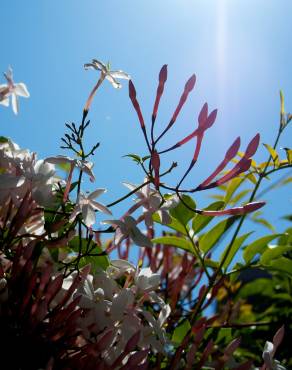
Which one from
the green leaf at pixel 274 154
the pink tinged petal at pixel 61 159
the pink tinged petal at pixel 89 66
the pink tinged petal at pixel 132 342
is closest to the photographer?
the pink tinged petal at pixel 132 342

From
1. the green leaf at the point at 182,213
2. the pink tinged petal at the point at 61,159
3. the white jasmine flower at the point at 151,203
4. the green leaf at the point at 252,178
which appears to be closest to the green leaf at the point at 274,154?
the green leaf at the point at 252,178

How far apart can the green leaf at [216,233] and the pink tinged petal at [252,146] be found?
0.29 meters

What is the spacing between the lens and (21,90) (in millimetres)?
863

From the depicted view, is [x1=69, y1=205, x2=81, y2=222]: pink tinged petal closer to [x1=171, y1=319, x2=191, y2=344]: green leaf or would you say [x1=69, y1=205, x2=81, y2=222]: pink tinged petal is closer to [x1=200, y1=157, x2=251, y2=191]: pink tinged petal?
[x1=200, y1=157, x2=251, y2=191]: pink tinged petal

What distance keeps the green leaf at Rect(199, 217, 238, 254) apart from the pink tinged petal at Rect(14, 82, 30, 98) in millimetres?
428

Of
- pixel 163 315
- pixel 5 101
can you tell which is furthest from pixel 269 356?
pixel 5 101

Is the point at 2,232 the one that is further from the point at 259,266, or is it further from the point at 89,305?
the point at 259,266

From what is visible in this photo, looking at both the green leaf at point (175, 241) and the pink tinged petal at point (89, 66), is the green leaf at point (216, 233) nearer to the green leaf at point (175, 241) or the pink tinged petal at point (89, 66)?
the green leaf at point (175, 241)

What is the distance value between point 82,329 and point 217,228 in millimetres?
433

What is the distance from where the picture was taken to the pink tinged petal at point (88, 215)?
627 millimetres

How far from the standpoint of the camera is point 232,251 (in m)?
0.94

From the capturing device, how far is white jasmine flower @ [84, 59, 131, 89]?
0.80m

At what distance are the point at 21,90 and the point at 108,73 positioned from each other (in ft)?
0.54

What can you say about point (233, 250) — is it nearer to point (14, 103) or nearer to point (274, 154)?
point (274, 154)
